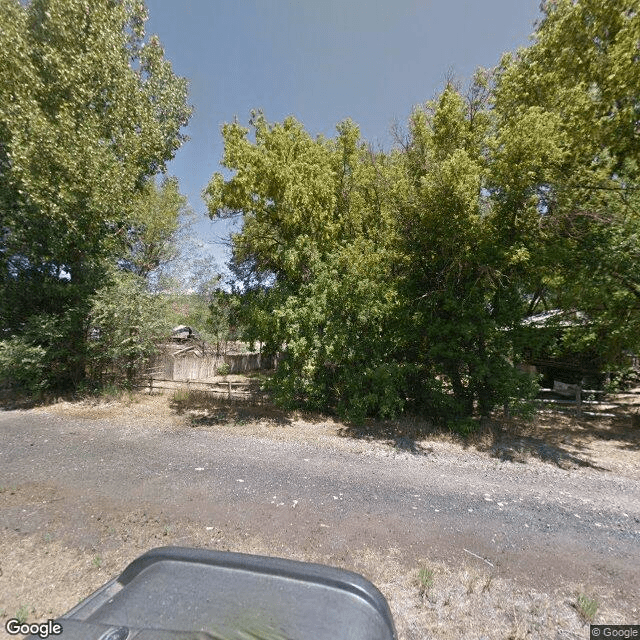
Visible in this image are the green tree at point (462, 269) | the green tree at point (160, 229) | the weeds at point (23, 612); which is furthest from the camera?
the green tree at point (160, 229)

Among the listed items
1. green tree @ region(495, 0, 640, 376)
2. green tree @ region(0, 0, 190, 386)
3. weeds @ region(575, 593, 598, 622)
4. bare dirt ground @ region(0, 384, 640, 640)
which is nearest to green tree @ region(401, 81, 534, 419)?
green tree @ region(495, 0, 640, 376)

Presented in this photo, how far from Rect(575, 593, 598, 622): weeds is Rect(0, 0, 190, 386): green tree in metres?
13.6

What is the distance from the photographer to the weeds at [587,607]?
293 centimetres

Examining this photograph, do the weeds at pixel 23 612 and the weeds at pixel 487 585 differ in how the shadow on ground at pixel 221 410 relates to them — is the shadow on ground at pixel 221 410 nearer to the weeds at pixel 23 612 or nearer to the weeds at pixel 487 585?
the weeds at pixel 23 612

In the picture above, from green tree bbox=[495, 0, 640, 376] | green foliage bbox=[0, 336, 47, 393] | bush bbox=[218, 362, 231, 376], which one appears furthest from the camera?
bush bbox=[218, 362, 231, 376]

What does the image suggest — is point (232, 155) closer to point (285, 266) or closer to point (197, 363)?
point (285, 266)

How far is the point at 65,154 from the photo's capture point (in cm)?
959

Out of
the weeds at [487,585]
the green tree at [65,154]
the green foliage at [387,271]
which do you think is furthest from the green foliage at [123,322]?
the weeds at [487,585]

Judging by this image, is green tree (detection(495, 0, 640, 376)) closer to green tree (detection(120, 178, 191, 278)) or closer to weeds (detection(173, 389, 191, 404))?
weeds (detection(173, 389, 191, 404))

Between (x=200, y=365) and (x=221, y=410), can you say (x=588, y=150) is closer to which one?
(x=221, y=410)

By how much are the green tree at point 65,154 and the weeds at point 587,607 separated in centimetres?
1355

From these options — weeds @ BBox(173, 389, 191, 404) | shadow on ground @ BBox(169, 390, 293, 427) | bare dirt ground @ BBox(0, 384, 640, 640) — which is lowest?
bare dirt ground @ BBox(0, 384, 640, 640)

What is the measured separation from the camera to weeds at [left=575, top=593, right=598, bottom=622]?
2932 millimetres

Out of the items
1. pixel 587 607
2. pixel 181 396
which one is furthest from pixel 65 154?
pixel 587 607
